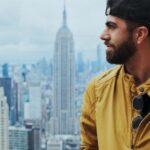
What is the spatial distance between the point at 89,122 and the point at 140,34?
18 cm

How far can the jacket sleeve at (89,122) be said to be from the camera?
82 centimetres

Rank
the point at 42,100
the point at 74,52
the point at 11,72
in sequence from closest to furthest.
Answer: the point at 74,52, the point at 11,72, the point at 42,100

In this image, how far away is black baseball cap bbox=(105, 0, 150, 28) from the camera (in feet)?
2.48

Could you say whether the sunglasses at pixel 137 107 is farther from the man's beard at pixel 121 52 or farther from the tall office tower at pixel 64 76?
the tall office tower at pixel 64 76

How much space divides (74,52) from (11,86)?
0.58 metres

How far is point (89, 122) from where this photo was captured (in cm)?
83

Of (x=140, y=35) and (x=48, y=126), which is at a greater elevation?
(x=140, y=35)

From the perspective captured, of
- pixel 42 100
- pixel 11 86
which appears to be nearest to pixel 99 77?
pixel 11 86

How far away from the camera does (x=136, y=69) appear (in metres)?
0.78

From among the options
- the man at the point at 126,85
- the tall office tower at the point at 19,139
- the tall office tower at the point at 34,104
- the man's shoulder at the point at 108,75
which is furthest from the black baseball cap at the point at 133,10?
the tall office tower at the point at 34,104

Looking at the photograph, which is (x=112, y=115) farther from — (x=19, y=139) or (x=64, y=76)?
(x=64, y=76)

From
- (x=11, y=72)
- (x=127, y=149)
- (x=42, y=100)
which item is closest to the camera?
(x=127, y=149)

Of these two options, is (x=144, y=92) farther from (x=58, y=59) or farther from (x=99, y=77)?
(x=58, y=59)

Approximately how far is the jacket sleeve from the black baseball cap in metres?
0.14
